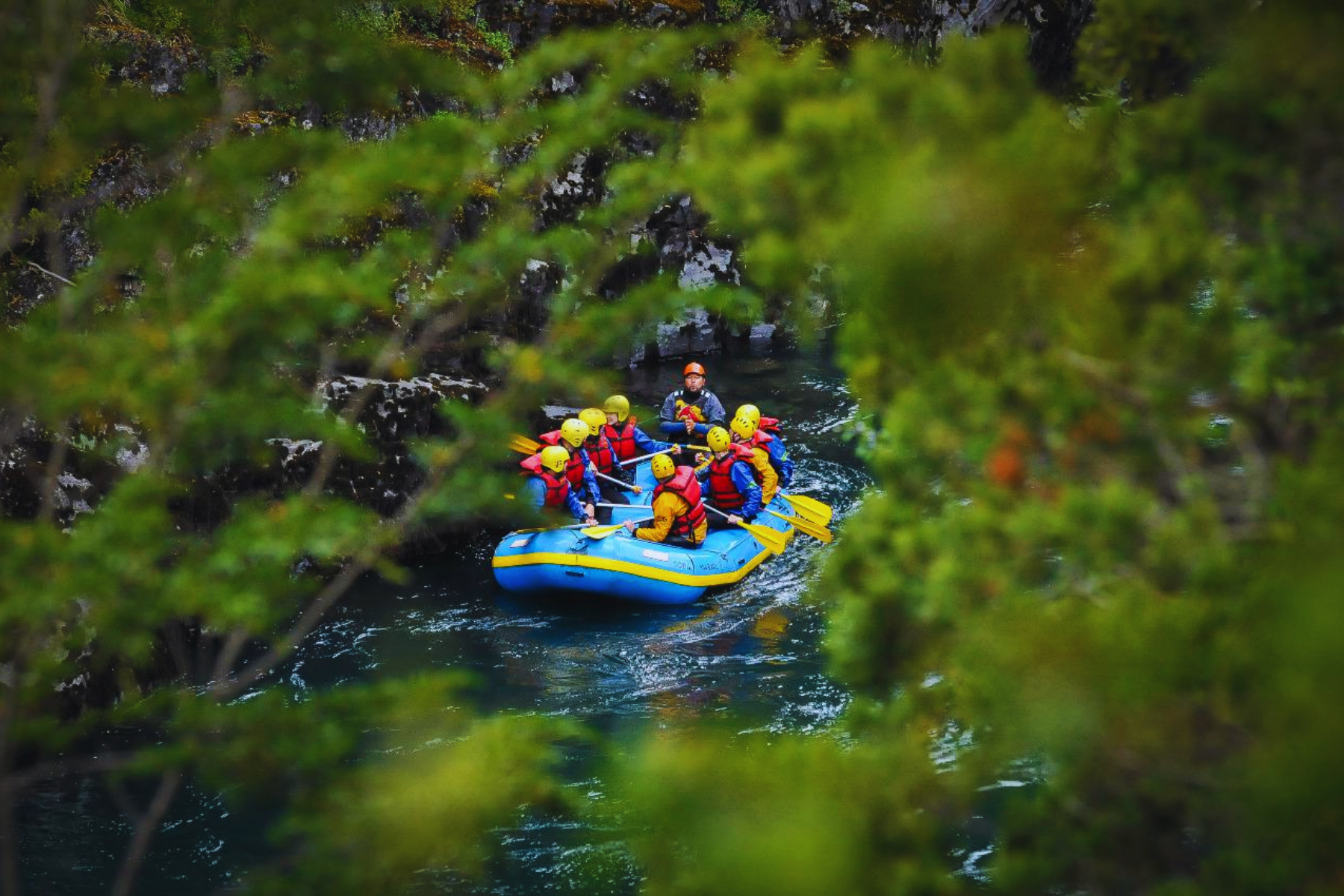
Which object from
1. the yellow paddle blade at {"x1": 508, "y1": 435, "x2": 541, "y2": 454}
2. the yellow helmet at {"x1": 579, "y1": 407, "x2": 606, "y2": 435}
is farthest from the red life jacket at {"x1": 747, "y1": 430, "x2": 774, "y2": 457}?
the yellow paddle blade at {"x1": 508, "y1": 435, "x2": 541, "y2": 454}

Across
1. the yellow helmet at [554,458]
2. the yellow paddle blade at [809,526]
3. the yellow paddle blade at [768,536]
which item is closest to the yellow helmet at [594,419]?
the yellow helmet at [554,458]

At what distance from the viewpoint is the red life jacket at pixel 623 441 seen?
13.6 m

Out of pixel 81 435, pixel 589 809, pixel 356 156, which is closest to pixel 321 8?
pixel 356 156

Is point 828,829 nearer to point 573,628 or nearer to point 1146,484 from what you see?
point 1146,484

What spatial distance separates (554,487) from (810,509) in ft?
9.48

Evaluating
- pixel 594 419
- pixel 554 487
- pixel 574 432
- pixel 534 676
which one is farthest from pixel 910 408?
pixel 594 419

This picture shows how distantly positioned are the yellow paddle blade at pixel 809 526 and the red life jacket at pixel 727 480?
1.24 feet

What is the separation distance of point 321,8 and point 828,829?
130 inches

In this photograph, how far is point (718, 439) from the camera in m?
12.4

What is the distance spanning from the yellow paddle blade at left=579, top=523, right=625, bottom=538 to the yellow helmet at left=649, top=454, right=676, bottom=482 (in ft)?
2.13

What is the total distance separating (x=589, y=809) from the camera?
809 cm

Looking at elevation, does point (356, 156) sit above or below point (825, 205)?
above

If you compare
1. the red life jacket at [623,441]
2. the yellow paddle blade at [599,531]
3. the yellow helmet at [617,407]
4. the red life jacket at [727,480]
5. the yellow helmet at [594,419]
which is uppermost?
the yellow helmet at [617,407]

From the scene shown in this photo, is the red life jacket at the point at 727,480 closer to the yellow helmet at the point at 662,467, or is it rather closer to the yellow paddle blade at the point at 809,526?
the yellow paddle blade at the point at 809,526
